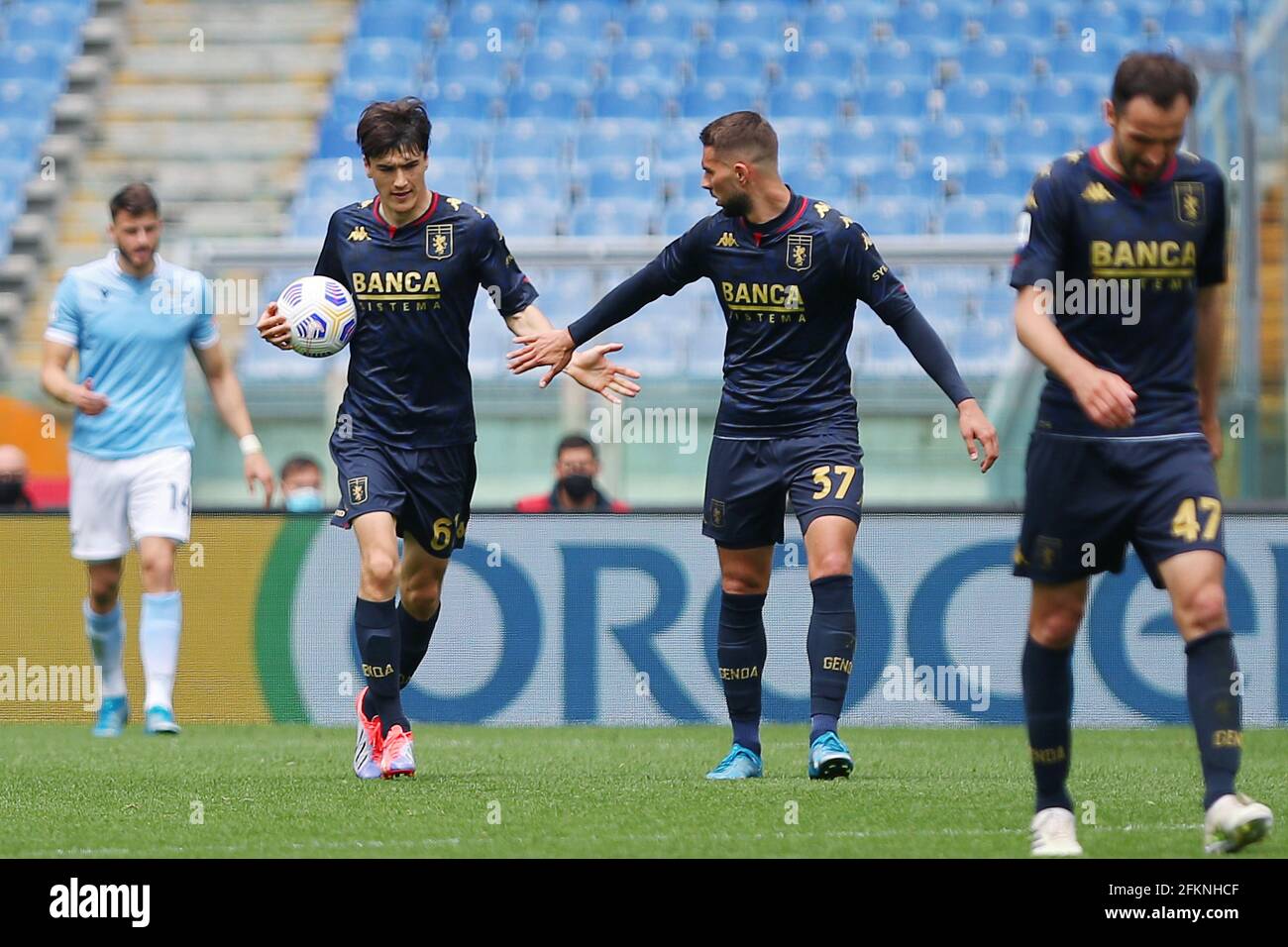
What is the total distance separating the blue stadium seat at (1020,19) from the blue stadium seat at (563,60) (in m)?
3.26

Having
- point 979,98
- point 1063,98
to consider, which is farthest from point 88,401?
point 1063,98

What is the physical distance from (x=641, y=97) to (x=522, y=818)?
11.8 metres

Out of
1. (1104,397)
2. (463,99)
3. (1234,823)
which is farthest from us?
(463,99)

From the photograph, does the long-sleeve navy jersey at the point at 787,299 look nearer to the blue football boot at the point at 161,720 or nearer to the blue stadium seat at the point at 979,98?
the blue football boot at the point at 161,720

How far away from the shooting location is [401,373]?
716cm

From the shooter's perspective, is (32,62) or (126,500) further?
(32,62)

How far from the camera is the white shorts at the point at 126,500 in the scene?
8766 millimetres

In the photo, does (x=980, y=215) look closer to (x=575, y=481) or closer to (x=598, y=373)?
(x=575, y=481)

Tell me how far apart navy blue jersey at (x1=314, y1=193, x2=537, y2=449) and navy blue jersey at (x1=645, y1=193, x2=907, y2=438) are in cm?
67

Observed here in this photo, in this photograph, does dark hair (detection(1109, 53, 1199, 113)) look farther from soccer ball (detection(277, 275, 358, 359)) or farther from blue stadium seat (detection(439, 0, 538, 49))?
blue stadium seat (detection(439, 0, 538, 49))

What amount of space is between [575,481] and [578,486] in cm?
3

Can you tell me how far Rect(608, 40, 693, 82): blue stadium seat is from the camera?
675 inches

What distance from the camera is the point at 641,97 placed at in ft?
55.4
